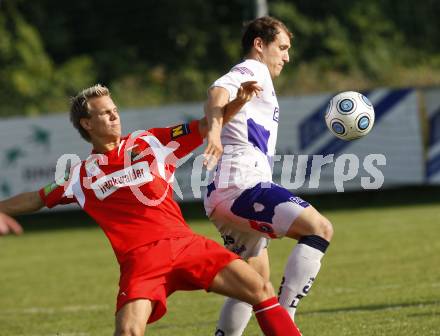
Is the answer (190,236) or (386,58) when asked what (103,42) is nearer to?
(386,58)

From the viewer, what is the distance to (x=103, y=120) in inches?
241

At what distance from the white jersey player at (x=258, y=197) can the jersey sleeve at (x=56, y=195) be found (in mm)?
1011

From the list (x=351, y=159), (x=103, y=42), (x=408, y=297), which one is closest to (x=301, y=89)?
(x=351, y=159)

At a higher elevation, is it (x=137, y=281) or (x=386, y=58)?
(x=137, y=281)

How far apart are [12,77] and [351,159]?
13.3 metres

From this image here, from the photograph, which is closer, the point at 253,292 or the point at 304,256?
the point at 253,292

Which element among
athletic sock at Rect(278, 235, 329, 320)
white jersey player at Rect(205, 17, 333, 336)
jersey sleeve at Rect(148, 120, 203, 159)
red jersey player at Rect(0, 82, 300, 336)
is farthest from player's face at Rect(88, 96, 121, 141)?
athletic sock at Rect(278, 235, 329, 320)

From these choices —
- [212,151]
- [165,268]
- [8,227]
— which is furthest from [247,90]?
[8,227]

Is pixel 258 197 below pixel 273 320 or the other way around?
the other way around

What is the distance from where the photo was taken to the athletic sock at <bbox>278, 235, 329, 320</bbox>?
20.6 ft

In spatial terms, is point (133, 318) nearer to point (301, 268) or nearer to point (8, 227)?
point (8, 227)

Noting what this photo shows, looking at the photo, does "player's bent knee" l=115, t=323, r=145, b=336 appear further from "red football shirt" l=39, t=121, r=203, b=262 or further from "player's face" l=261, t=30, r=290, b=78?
"player's face" l=261, t=30, r=290, b=78

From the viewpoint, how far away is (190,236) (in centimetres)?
590

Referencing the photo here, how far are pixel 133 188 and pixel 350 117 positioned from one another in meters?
1.95
